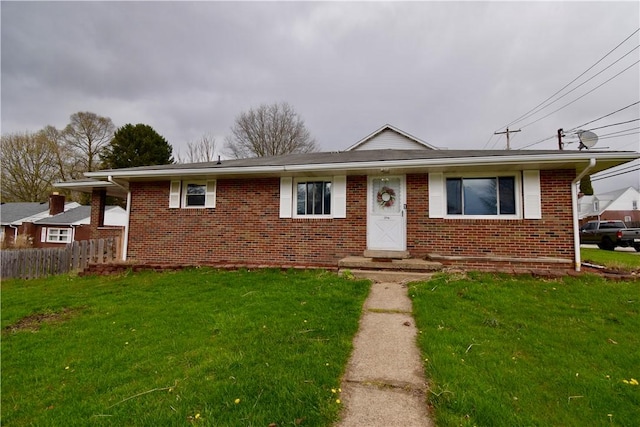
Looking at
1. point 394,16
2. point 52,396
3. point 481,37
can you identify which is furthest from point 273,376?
point 481,37

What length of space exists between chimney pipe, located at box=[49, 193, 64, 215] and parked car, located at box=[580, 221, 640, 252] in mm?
36115

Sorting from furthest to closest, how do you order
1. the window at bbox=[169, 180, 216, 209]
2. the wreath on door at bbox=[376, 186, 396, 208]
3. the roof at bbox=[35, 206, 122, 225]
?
the roof at bbox=[35, 206, 122, 225]
the window at bbox=[169, 180, 216, 209]
the wreath on door at bbox=[376, 186, 396, 208]

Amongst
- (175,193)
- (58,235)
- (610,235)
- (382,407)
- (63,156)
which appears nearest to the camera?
(382,407)

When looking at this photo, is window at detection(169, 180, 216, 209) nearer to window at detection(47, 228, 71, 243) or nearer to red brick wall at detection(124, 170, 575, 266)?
red brick wall at detection(124, 170, 575, 266)

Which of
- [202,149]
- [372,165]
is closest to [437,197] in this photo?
[372,165]

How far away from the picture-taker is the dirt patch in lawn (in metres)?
4.52

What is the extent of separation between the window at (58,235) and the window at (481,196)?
25.9m

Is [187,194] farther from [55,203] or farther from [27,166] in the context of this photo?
[27,166]

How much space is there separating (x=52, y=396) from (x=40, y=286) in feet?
22.5

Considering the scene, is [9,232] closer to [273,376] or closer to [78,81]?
[78,81]

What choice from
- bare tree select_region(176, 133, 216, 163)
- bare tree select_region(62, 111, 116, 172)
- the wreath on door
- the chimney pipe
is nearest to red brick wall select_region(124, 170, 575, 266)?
the wreath on door

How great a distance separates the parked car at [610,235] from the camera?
49.0ft

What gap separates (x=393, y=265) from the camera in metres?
6.54

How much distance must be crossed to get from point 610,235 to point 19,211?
4155 cm
